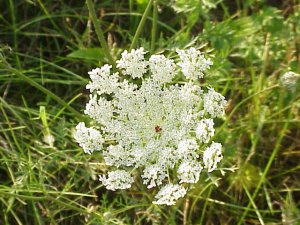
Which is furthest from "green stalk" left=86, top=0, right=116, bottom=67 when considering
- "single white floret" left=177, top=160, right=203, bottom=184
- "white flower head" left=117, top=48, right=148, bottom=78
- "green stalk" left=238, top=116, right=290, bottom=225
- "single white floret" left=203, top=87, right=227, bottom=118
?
"green stalk" left=238, top=116, right=290, bottom=225

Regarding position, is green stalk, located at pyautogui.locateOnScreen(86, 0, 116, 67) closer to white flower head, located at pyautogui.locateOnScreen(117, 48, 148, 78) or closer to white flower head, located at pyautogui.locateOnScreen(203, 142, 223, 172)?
white flower head, located at pyautogui.locateOnScreen(117, 48, 148, 78)

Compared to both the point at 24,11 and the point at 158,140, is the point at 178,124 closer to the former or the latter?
the point at 158,140

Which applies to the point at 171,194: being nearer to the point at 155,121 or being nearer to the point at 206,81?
the point at 155,121

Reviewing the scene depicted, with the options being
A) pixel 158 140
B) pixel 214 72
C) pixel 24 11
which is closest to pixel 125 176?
pixel 158 140

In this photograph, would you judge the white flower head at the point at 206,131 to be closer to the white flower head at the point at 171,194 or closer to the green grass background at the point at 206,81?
the white flower head at the point at 171,194

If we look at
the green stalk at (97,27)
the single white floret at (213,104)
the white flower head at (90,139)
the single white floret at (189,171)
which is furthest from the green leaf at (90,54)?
the single white floret at (189,171)

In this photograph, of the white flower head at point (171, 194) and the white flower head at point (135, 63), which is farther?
the white flower head at point (135, 63)

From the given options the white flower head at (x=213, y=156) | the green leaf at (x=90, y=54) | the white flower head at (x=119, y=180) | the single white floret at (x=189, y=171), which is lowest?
the white flower head at (x=119, y=180)
